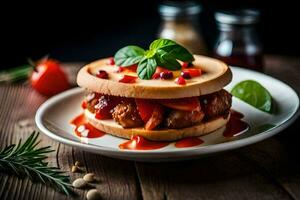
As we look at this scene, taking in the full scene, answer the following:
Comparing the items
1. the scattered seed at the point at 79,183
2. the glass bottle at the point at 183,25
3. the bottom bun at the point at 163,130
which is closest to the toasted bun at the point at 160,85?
the bottom bun at the point at 163,130

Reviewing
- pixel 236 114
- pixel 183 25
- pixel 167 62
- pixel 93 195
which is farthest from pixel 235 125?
pixel 183 25

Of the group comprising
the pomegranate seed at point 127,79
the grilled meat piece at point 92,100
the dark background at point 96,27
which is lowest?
the dark background at point 96,27

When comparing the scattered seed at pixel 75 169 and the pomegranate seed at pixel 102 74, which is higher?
the pomegranate seed at pixel 102 74

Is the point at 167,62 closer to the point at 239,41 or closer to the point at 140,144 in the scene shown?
the point at 140,144

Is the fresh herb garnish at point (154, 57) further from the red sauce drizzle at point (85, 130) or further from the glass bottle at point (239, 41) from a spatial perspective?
the glass bottle at point (239, 41)

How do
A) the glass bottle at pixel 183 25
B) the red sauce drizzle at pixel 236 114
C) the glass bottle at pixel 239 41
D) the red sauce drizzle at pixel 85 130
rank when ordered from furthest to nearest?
the glass bottle at pixel 183 25 < the glass bottle at pixel 239 41 < the red sauce drizzle at pixel 236 114 < the red sauce drizzle at pixel 85 130

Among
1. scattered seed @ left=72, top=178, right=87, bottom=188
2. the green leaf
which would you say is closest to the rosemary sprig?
scattered seed @ left=72, top=178, right=87, bottom=188

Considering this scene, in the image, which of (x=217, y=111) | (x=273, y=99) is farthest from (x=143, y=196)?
(x=273, y=99)
